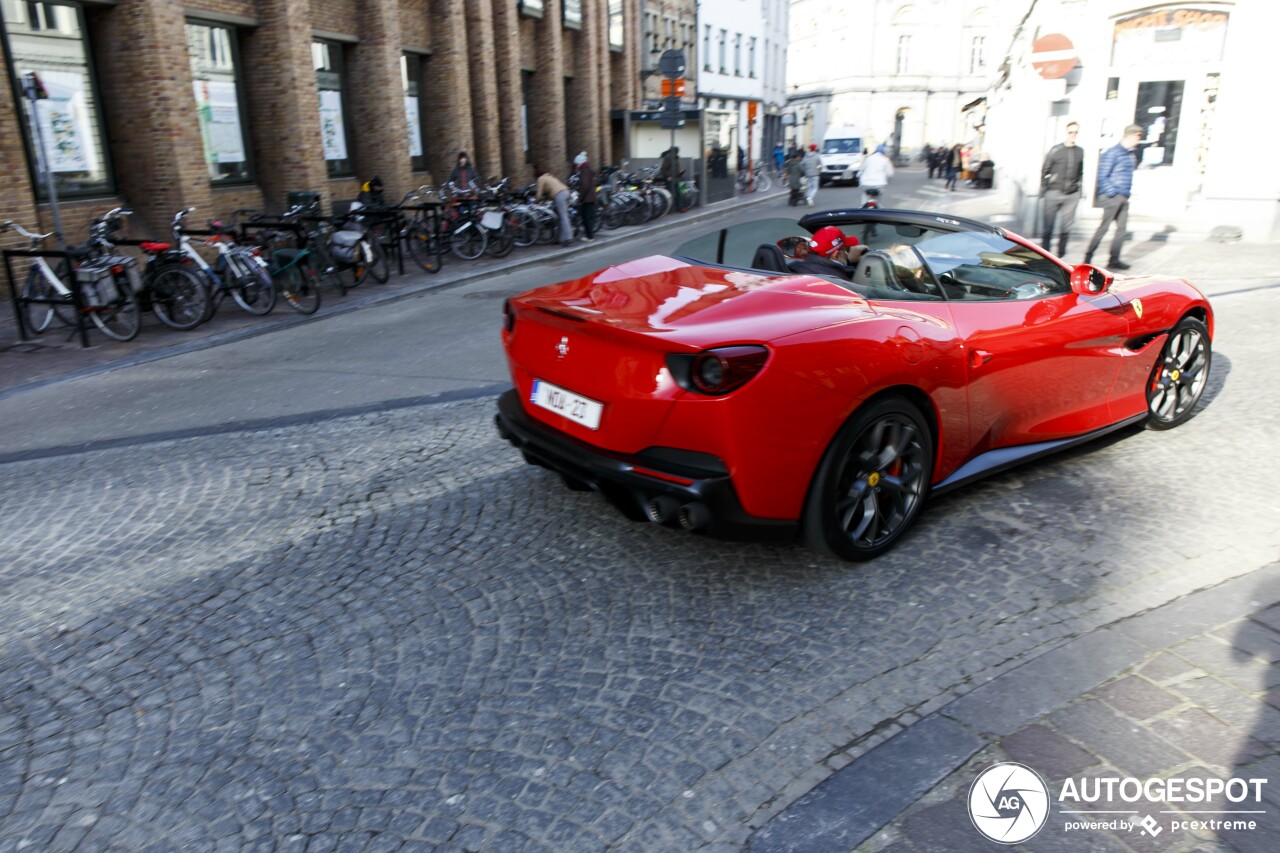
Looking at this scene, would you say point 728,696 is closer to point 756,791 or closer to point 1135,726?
point 756,791

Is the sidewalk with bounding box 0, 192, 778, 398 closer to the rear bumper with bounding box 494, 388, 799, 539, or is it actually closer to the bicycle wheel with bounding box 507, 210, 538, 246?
the bicycle wheel with bounding box 507, 210, 538, 246

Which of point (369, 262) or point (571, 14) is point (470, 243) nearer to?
point (369, 262)

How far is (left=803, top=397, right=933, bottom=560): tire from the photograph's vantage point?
12.0 feet

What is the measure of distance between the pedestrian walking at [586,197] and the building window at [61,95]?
27.4ft

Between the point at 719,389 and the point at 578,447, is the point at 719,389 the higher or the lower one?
the higher one

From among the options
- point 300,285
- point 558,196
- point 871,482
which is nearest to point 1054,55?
point 558,196

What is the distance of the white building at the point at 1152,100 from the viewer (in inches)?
641

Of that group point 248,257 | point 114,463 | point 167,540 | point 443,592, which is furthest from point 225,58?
point 443,592

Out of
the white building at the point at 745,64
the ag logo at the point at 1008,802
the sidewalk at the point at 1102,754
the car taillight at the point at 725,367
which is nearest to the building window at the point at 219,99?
the car taillight at the point at 725,367

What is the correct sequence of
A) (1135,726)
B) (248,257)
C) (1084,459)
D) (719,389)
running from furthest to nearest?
(248,257) → (1084,459) → (719,389) → (1135,726)

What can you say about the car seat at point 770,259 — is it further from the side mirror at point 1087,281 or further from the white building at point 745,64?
the white building at point 745,64

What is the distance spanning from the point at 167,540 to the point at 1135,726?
414 centimetres

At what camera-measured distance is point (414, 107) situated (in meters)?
21.8

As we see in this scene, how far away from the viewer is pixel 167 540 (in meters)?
4.48
